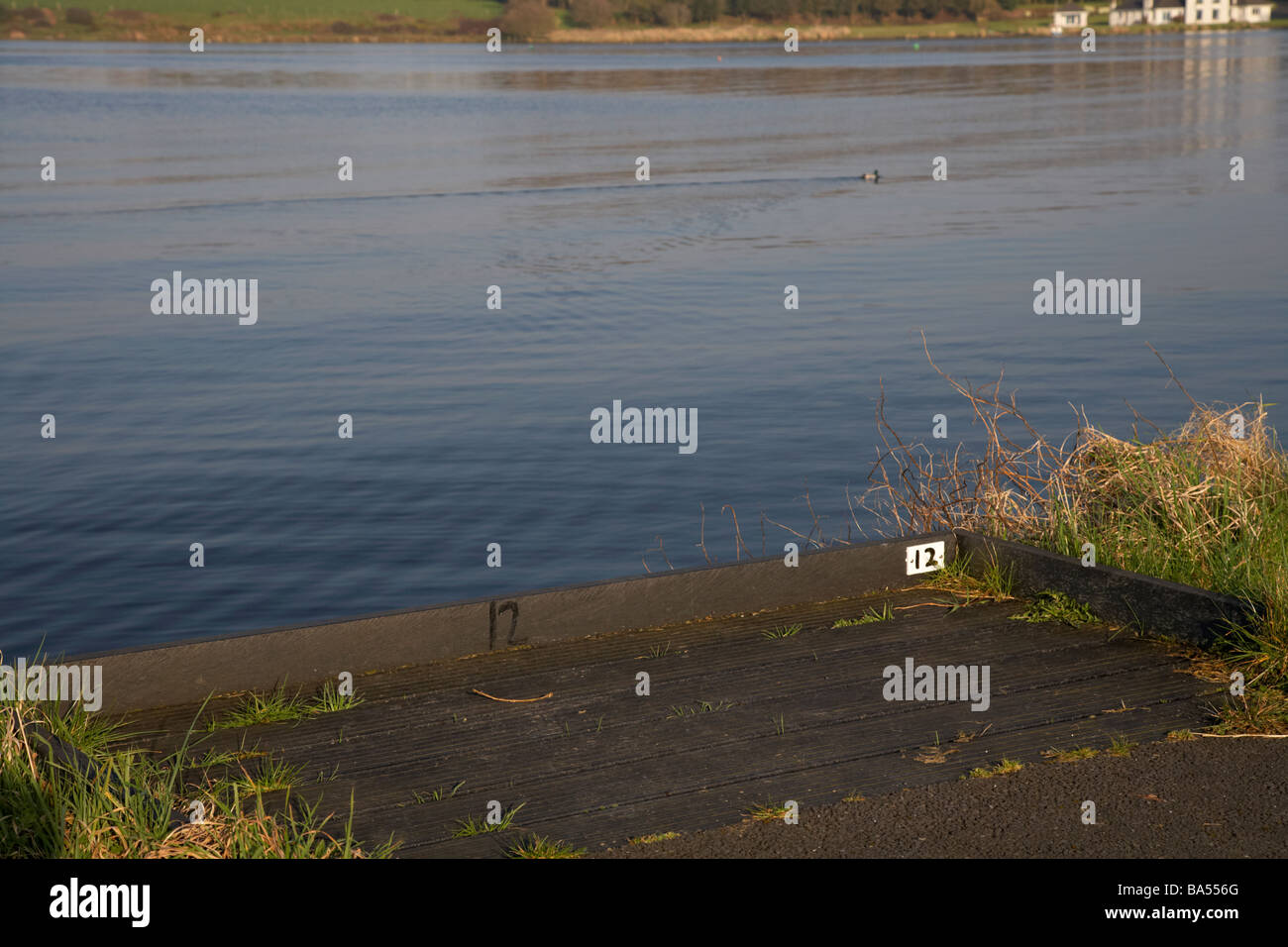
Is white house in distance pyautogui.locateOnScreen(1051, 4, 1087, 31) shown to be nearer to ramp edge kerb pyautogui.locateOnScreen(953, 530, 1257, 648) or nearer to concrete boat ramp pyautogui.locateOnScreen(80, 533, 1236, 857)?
ramp edge kerb pyautogui.locateOnScreen(953, 530, 1257, 648)

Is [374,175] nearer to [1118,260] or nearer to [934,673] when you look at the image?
[1118,260]

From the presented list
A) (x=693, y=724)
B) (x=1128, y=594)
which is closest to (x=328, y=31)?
(x=1128, y=594)

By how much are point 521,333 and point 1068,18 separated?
151687 mm

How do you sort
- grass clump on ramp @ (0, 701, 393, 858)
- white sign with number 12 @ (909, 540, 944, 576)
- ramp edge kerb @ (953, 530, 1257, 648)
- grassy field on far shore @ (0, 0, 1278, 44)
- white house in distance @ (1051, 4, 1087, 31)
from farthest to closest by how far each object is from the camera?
white house in distance @ (1051, 4, 1087, 31)
grassy field on far shore @ (0, 0, 1278, 44)
white sign with number 12 @ (909, 540, 944, 576)
ramp edge kerb @ (953, 530, 1257, 648)
grass clump on ramp @ (0, 701, 393, 858)

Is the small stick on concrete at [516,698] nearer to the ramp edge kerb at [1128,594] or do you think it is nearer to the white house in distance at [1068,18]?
the ramp edge kerb at [1128,594]

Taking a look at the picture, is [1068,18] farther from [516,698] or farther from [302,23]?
[516,698]

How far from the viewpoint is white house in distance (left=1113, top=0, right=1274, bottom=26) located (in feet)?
557

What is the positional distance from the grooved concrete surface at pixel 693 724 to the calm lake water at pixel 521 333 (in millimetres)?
2247

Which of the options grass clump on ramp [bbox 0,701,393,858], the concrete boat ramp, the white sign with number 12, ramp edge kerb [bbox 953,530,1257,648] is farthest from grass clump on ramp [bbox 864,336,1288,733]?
grass clump on ramp [bbox 0,701,393,858]

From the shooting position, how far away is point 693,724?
5453 millimetres

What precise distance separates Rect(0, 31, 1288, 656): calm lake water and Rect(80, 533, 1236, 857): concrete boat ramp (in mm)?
1940

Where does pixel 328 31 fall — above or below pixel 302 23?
below

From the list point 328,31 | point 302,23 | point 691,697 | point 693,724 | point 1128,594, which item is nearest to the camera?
point 693,724
